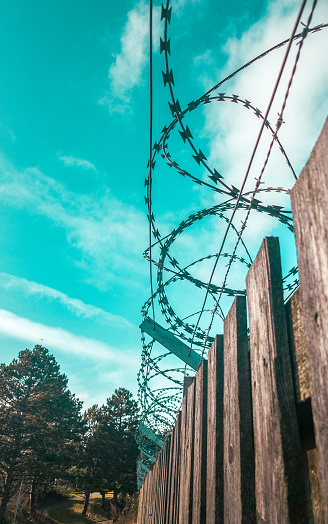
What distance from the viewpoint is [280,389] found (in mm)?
986

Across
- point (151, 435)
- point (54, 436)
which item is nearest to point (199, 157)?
point (151, 435)

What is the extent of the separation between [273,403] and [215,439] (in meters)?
0.73

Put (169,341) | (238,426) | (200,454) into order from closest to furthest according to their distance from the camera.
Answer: (238,426)
(200,454)
(169,341)

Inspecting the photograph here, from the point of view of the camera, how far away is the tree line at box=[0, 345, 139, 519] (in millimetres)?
28688

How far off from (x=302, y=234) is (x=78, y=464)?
145ft

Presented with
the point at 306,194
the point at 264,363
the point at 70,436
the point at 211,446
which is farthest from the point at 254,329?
the point at 70,436

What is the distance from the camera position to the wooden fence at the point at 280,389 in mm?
794

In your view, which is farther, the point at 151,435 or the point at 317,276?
the point at 151,435

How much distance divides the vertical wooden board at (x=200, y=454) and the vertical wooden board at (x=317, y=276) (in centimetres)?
133

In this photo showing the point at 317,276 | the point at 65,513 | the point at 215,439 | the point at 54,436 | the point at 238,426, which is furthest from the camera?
the point at 65,513

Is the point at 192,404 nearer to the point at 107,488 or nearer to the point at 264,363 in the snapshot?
the point at 264,363

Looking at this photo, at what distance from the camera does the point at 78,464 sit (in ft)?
124

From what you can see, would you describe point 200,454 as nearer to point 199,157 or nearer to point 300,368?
point 300,368

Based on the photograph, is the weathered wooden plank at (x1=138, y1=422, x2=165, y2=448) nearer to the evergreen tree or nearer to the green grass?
the evergreen tree
